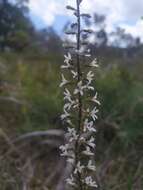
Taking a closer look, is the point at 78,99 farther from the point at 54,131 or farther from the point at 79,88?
the point at 54,131

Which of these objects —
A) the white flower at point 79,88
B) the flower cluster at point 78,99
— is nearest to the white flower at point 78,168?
the flower cluster at point 78,99

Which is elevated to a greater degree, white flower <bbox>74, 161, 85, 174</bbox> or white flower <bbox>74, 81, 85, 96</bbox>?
white flower <bbox>74, 81, 85, 96</bbox>

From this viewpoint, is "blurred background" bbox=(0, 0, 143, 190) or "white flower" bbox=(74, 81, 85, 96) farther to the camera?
"blurred background" bbox=(0, 0, 143, 190)

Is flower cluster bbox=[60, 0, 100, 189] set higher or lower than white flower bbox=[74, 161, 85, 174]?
higher

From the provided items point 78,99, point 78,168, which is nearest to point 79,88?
point 78,99

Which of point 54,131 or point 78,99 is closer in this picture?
point 78,99

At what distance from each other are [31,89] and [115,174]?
2.88 meters

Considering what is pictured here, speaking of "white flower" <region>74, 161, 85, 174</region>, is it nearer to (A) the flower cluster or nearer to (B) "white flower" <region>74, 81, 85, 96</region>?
(A) the flower cluster

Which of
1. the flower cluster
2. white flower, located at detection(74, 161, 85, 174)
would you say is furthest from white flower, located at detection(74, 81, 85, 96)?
white flower, located at detection(74, 161, 85, 174)

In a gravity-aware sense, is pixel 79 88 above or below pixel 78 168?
above

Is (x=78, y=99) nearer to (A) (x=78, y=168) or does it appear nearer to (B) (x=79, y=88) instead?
(B) (x=79, y=88)

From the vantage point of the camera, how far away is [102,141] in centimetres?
566

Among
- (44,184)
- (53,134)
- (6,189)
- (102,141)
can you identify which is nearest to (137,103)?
(102,141)

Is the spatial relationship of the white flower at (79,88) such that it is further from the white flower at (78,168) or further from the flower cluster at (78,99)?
the white flower at (78,168)
